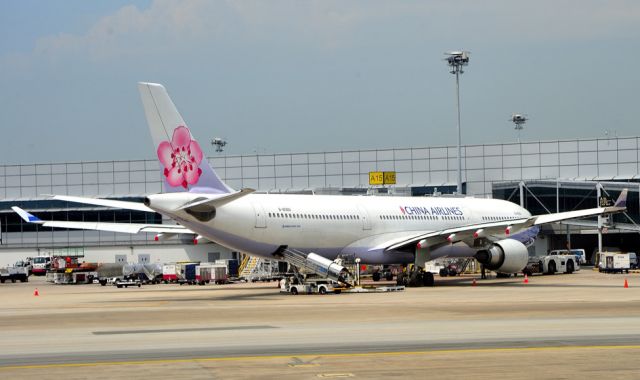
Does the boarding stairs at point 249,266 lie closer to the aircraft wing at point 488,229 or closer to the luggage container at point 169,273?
the luggage container at point 169,273

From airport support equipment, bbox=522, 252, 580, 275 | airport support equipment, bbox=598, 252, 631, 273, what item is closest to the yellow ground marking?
airport support equipment, bbox=598, 252, 631, 273

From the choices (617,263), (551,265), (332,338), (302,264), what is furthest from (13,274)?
(332,338)

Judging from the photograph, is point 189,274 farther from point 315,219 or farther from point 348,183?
point 348,183

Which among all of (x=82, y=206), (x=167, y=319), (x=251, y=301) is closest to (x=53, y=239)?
(x=82, y=206)

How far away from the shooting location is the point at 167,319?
27.4 m

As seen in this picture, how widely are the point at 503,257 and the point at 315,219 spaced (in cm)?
1099

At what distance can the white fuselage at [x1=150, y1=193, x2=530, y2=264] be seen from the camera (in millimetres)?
40469

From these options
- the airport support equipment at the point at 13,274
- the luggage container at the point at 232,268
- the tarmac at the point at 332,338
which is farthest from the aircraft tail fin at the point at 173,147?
the airport support equipment at the point at 13,274

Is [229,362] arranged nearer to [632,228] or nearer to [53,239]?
[632,228]

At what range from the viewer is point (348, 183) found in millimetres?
87438

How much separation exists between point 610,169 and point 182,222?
4717 centimetres

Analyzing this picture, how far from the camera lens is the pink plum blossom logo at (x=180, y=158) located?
3894cm

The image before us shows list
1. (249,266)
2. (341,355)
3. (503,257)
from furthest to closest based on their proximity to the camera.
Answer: (249,266)
(503,257)
(341,355)

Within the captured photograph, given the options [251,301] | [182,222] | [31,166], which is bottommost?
[251,301]
